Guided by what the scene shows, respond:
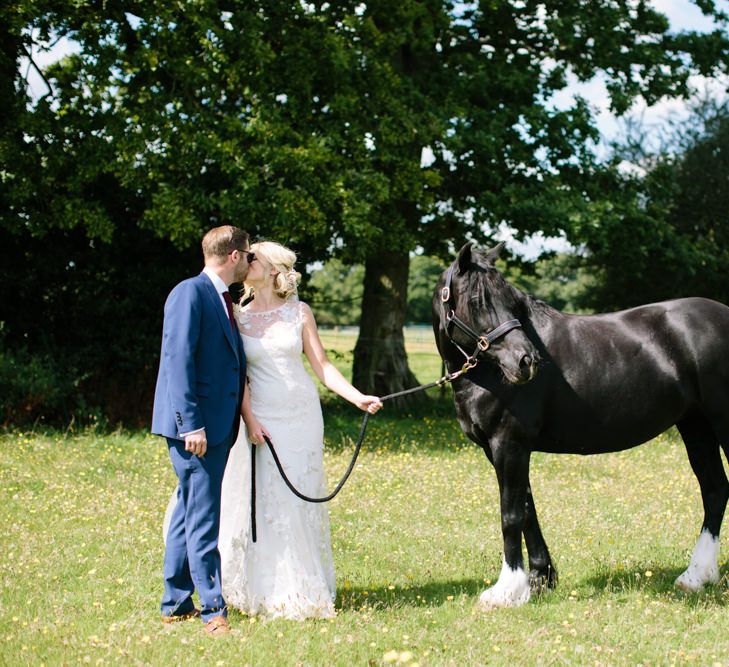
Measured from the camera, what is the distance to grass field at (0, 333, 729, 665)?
4.60 metres

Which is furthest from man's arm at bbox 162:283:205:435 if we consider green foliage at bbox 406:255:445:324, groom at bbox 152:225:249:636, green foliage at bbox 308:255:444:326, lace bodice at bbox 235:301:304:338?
green foliage at bbox 406:255:445:324

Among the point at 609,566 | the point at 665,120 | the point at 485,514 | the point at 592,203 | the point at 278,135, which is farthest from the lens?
the point at 665,120

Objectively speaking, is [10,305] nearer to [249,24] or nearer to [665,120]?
[249,24]

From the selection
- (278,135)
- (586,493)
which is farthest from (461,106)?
(586,493)

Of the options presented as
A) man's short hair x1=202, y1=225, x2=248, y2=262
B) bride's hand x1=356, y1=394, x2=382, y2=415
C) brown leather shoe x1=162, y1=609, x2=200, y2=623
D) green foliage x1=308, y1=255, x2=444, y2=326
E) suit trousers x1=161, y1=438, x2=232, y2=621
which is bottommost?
brown leather shoe x1=162, y1=609, x2=200, y2=623

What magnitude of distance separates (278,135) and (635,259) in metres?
8.32

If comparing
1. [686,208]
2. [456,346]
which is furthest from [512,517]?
[686,208]

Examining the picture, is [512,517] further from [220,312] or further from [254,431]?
[220,312]

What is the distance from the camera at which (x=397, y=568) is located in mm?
6535

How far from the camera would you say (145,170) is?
12836mm

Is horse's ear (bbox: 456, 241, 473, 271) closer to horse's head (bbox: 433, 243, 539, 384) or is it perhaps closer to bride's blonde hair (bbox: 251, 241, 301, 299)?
horse's head (bbox: 433, 243, 539, 384)

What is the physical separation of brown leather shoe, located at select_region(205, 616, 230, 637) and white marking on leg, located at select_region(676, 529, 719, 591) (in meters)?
3.40

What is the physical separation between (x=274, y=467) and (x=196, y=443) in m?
0.76

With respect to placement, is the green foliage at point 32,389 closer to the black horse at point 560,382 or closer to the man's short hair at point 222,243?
the man's short hair at point 222,243
